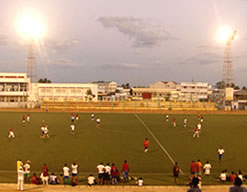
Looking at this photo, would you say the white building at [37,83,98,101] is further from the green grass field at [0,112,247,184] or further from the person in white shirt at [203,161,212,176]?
the person in white shirt at [203,161,212,176]

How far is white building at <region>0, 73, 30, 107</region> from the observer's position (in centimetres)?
6906

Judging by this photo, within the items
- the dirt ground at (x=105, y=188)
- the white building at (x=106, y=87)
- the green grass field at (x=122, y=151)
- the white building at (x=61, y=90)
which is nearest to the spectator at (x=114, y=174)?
the dirt ground at (x=105, y=188)

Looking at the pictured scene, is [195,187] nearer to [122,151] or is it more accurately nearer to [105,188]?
[105,188]

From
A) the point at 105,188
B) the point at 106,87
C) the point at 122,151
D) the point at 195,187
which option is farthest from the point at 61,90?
the point at 195,187

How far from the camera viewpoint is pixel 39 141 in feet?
83.5

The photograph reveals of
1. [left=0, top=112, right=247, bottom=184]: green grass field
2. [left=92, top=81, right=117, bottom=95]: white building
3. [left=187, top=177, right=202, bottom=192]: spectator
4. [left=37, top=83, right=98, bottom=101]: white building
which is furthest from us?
[left=92, top=81, right=117, bottom=95]: white building

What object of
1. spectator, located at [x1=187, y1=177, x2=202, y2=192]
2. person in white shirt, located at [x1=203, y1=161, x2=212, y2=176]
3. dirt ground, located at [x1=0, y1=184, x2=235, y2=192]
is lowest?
dirt ground, located at [x1=0, y1=184, x2=235, y2=192]

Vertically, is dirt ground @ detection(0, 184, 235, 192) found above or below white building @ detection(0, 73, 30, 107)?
below

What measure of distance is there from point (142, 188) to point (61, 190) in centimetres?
435

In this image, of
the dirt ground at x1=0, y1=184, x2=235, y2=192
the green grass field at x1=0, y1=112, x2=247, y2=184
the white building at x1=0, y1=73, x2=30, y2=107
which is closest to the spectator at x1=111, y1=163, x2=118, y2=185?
the dirt ground at x1=0, y1=184, x2=235, y2=192

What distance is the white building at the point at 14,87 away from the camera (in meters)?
69.1

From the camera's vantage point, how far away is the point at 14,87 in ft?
233

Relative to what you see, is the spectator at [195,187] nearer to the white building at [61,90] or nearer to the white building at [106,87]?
the white building at [61,90]

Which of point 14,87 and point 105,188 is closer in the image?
point 105,188
